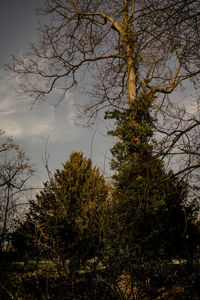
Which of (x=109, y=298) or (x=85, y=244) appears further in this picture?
(x=85, y=244)

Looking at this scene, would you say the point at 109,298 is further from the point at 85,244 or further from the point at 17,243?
the point at 17,243

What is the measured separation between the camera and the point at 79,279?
2.48m

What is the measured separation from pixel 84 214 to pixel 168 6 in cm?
304

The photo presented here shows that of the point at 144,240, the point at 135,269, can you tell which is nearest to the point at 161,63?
the point at 135,269

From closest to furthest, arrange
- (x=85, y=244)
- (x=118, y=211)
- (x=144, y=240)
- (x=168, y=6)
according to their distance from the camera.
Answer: (x=168, y=6) → (x=85, y=244) → (x=118, y=211) → (x=144, y=240)

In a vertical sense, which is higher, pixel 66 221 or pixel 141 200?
pixel 141 200

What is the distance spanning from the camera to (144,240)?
17.2ft

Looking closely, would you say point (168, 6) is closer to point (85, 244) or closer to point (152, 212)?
point (85, 244)

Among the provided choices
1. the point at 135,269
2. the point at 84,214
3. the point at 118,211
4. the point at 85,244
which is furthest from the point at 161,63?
the point at 135,269

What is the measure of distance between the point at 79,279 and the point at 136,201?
133cm

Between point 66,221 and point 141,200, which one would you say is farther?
point 66,221

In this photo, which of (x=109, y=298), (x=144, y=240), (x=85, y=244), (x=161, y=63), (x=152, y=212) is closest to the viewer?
(x=109, y=298)

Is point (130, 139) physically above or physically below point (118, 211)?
above

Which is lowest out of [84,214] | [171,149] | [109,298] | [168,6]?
[109,298]
